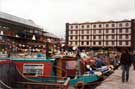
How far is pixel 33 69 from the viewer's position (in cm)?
1552

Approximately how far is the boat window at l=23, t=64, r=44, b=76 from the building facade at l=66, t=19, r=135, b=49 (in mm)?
92628

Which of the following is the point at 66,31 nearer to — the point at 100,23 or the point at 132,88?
the point at 100,23

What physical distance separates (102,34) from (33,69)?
9810 cm

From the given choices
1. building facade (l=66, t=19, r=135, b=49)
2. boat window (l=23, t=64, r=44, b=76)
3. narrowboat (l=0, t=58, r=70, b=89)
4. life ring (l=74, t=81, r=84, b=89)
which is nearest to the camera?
narrowboat (l=0, t=58, r=70, b=89)

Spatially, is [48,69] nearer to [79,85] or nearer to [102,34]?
[79,85]

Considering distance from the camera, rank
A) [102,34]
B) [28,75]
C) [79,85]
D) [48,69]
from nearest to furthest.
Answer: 1. [79,85]
2. [28,75]
3. [48,69]
4. [102,34]

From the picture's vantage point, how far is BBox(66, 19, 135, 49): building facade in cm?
10856

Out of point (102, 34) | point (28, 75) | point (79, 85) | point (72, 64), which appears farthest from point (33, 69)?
point (102, 34)

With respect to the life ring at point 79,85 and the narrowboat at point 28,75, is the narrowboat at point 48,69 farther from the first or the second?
the life ring at point 79,85

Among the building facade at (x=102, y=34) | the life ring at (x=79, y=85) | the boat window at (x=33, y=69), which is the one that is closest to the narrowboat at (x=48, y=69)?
the boat window at (x=33, y=69)

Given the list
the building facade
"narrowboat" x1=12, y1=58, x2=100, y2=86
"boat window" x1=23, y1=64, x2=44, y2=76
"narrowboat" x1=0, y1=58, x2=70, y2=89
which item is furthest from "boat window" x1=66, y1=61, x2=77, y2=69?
the building facade

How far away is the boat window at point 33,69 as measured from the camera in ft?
50.4

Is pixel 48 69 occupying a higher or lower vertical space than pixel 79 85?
higher

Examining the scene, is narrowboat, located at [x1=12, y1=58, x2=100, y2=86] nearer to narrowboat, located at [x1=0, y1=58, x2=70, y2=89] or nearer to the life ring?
narrowboat, located at [x1=0, y1=58, x2=70, y2=89]
